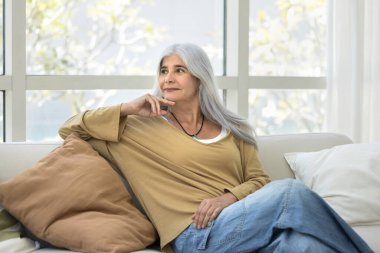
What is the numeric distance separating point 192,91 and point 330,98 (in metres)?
1.53

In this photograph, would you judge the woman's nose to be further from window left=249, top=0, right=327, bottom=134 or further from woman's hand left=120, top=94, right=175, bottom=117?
window left=249, top=0, right=327, bottom=134

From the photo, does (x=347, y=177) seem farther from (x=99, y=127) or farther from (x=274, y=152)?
(x=99, y=127)

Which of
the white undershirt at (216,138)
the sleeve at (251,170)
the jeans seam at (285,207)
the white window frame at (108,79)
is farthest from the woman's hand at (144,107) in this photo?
the white window frame at (108,79)

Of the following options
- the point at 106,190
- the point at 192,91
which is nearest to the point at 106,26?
the point at 192,91

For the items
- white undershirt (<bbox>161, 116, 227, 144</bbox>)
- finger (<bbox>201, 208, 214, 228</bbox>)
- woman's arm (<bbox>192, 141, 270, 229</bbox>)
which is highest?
white undershirt (<bbox>161, 116, 227, 144</bbox>)

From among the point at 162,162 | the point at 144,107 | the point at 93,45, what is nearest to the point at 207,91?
the point at 144,107

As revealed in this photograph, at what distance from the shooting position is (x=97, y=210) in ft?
8.16

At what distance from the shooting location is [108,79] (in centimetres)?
355

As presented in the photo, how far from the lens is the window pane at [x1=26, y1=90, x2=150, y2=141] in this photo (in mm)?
3510

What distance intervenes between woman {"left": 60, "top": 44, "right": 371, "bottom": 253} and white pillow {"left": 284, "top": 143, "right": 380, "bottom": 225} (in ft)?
0.92

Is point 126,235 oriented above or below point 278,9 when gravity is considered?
below

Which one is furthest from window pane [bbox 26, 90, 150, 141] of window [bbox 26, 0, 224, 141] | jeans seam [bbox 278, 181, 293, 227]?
jeans seam [bbox 278, 181, 293, 227]

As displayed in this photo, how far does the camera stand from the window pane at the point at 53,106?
138 inches

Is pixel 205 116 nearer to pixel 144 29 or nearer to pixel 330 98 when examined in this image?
pixel 144 29
